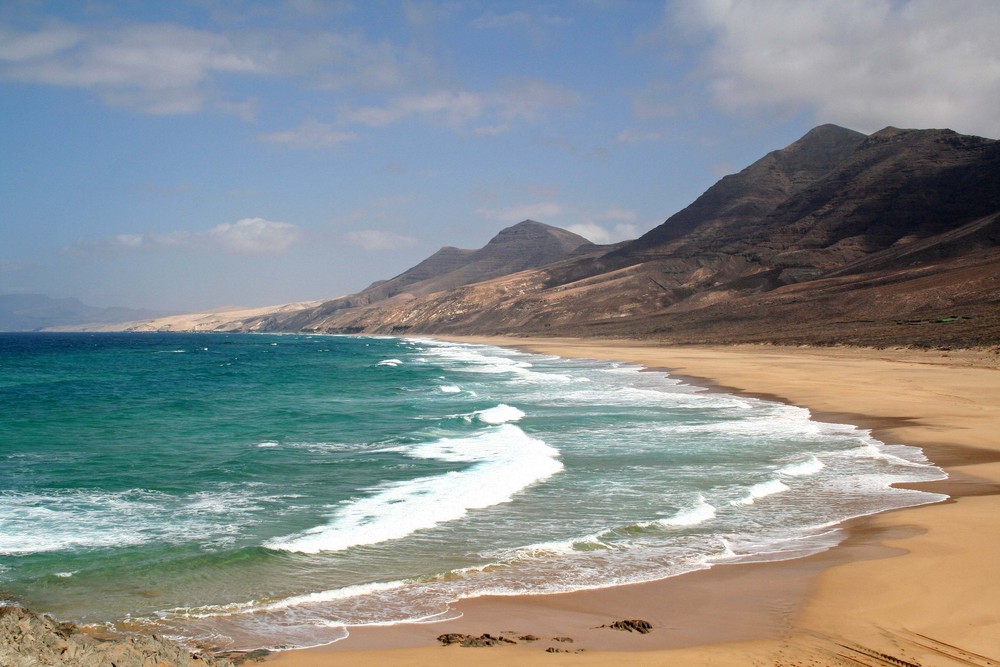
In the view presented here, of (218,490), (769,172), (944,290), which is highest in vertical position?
(769,172)

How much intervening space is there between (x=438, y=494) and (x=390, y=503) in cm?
107

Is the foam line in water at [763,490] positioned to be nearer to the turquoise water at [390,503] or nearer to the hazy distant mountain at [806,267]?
the turquoise water at [390,503]

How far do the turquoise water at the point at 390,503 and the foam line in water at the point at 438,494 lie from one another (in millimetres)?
66

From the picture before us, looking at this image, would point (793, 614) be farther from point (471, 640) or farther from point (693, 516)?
point (693, 516)

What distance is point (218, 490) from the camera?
15453 millimetres

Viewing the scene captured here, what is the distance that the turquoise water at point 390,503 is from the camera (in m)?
9.27

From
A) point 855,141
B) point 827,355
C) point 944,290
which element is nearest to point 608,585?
point 827,355

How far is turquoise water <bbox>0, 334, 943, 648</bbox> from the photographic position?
927cm

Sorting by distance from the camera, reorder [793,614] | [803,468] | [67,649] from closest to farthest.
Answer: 1. [67,649]
2. [793,614]
3. [803,468]

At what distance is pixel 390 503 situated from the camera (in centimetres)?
1389

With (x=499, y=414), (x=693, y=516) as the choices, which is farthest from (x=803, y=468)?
(x=499, y=414)

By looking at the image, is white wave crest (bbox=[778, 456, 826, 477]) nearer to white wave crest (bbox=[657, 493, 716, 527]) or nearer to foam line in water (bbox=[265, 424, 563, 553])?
white wave crest (bbox=[657, 493, 716, 527])

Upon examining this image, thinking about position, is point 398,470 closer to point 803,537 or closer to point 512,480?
point 512,480

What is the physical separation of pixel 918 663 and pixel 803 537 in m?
4.81
